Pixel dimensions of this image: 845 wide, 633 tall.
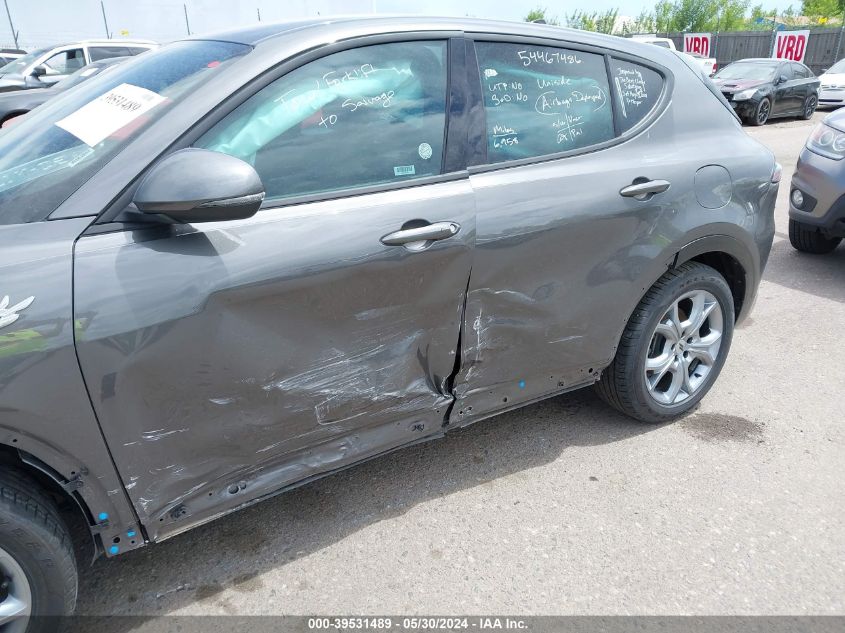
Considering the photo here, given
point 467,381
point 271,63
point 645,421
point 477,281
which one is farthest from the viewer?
point 645,421

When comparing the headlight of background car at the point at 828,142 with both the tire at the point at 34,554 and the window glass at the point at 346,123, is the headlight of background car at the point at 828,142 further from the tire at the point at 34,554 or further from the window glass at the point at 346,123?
the tire at the point at 34,554

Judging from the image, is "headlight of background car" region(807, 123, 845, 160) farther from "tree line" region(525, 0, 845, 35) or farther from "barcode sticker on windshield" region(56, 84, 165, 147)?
"tree line" region(525, 0, 845, 35)

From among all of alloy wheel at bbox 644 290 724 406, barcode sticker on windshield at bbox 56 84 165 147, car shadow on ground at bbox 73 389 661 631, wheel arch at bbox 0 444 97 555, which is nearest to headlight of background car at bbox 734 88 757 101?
alloy wheel at bbox 644 290 724 406

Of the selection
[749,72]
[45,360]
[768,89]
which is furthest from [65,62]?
[749,72]

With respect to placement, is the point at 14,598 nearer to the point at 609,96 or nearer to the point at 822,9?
the point at 609,96

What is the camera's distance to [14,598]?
5.98ft

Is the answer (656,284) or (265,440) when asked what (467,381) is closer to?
(265,440)

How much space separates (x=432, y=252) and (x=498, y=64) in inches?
32.6

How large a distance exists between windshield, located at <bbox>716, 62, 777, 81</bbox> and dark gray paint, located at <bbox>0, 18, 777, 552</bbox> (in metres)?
14.5

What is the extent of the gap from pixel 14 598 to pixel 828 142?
18.9ft

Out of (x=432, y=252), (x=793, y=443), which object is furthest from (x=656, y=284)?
(x=432, y=252)

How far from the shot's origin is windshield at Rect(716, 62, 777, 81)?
15219 mm

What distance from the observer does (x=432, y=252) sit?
225cm

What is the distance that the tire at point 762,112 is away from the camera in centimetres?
1472
